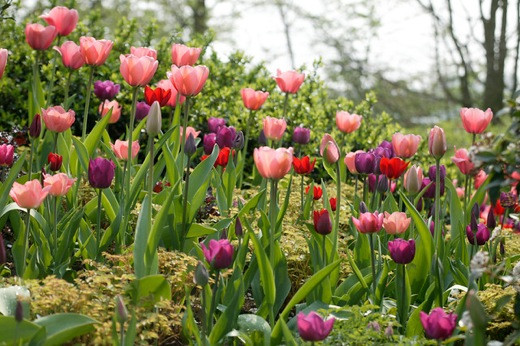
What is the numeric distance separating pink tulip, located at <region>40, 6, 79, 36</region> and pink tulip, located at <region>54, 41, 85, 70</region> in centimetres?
23

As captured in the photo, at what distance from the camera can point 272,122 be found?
3.57 meters

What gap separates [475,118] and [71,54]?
6.46 ft

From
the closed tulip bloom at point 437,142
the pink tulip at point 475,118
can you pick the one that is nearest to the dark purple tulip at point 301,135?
the pink tulip at point 475,118

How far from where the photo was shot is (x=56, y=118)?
127 inches

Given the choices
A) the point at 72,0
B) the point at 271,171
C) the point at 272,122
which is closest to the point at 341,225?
the point at 272,122

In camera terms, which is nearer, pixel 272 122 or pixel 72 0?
pixel 272 122

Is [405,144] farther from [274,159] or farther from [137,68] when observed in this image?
[137,68]

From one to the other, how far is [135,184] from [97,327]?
40.2 inches

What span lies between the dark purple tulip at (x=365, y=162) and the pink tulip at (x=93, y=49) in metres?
1.27

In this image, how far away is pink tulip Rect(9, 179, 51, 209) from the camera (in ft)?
7.83

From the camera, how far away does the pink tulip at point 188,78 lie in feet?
9.93

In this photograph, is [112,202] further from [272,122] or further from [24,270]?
[272,122]

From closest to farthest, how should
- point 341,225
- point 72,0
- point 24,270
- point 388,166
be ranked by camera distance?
1. point 24,270
2. point 388,166
3. point 341,225
4. point 72,0

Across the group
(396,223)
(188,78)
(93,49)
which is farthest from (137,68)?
(396,223)
